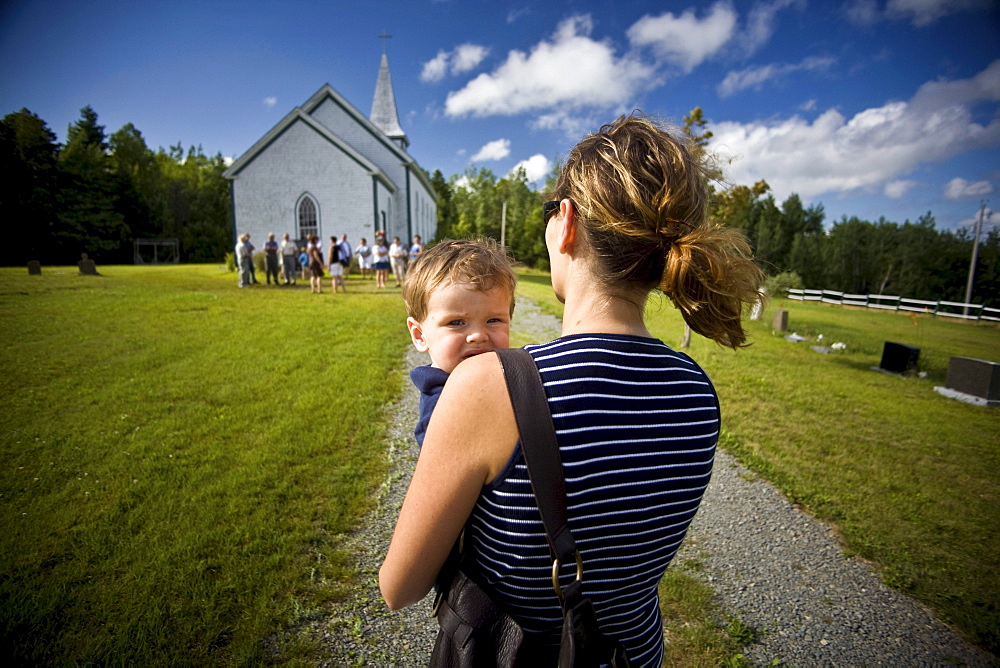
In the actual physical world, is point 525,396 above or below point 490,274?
below

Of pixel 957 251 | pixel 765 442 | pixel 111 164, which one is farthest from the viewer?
pixel 957 251

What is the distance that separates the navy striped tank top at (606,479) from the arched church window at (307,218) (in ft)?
80.1

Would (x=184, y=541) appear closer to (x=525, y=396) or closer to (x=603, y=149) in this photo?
(x=525, y=396)

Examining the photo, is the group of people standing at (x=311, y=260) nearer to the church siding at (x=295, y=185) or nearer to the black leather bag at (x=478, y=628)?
the church siding at (x=295, y=185)

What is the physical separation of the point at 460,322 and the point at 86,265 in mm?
8527

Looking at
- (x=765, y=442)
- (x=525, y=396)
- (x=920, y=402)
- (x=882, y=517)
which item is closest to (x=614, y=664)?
(x=525, y=396)

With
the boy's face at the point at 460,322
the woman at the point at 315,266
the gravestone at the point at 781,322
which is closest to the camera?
the boy's face at the point at 460,322

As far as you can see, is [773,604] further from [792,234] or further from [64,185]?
[792,234]

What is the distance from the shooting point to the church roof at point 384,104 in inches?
1300

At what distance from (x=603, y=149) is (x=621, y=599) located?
1.14 meters

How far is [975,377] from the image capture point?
746 centimetres

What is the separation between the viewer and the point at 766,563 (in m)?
3.67

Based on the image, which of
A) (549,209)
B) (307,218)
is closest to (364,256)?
(307,218)

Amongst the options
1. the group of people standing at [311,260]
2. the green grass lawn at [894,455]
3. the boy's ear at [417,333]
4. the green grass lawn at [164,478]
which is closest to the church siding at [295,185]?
the group of people standing at [311,260]
